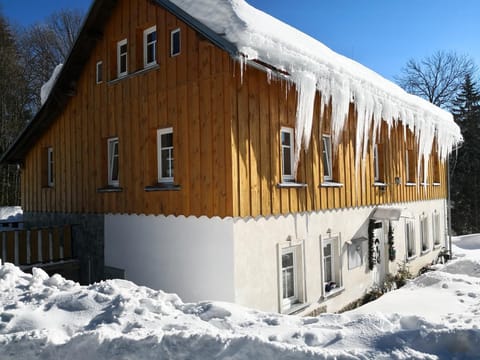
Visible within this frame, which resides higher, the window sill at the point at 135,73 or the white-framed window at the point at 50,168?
the window sill at the point at 135,73

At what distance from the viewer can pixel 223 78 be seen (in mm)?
6176

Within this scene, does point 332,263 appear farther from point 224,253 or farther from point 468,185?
point 468,185

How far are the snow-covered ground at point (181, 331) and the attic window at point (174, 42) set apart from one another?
4239mm

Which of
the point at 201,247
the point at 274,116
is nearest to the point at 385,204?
the point at 274,116

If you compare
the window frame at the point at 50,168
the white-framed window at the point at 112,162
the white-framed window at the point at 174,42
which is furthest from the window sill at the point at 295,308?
the window frame at the point at 50,168

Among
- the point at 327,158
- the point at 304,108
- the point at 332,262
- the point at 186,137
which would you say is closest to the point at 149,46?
the point at 186,137

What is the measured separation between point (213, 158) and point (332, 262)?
155 inches

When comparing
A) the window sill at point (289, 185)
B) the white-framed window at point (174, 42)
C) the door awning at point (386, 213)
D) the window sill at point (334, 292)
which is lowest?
the window sill at point (334, 292)

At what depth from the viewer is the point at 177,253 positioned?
6730 millimetres

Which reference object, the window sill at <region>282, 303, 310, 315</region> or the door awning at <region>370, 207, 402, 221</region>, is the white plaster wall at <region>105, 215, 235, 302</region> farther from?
the door awning at <region>370, 207, 402, 221</region>

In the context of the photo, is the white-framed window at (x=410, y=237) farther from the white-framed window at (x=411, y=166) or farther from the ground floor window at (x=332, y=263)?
the ground floor window at (x=332, y=263)

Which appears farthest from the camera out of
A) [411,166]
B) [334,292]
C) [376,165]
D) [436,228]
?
[436,228]

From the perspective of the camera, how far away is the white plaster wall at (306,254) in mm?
6109

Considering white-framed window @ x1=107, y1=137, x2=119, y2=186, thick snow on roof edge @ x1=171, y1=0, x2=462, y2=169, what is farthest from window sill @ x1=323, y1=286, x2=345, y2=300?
white-framed window @ x1=107, y1=137, x2=119, y2=186
